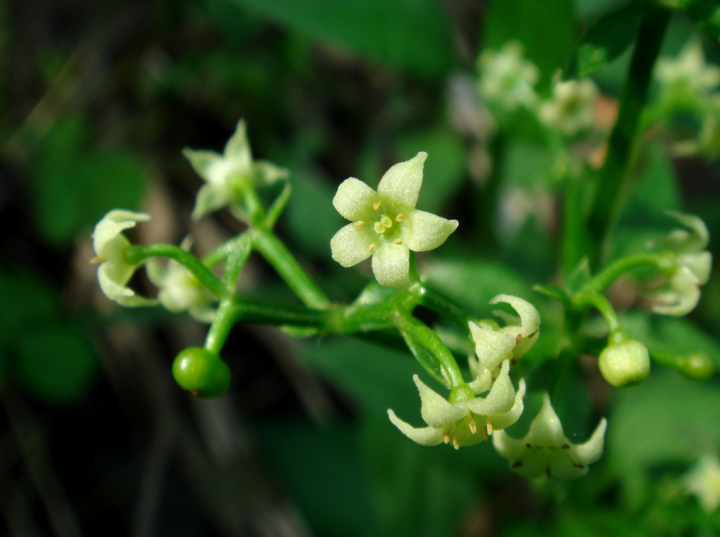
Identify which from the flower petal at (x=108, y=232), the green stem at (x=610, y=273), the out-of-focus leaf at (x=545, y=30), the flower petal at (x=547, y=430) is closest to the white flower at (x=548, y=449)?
the flower petal at (x=547, y=430)

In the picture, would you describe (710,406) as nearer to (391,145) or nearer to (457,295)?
(457,295)

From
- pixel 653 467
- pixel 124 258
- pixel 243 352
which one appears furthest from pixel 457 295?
pixel 243 352

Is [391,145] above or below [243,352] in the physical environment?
above

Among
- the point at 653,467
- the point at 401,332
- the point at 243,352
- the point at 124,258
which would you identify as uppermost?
the point at 124,258

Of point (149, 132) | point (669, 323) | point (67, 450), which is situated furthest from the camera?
point (149, 132)

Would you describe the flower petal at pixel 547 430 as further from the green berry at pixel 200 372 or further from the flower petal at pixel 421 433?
the green berry at pixel 200 372

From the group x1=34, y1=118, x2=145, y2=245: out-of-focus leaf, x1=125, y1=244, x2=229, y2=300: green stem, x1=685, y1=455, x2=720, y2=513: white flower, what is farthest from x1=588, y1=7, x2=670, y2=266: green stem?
x1=34, y1=118, x2=145, y2=245: out-of-focus leaf

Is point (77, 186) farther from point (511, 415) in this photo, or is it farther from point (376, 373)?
point (511, 415)
